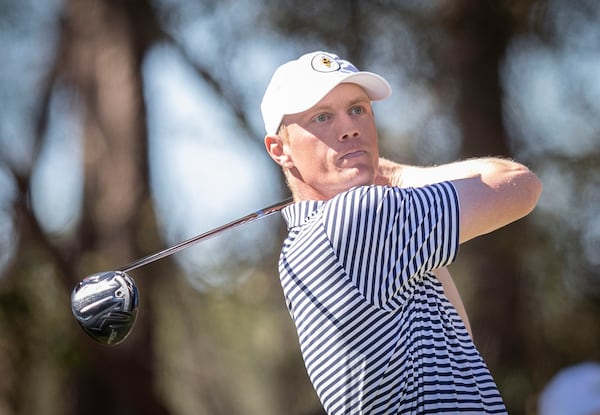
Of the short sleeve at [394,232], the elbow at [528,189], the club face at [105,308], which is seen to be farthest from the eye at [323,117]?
the club face at [105,308]

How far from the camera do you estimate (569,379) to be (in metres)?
1.20

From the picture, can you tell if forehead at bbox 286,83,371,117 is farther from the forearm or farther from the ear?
the forearm

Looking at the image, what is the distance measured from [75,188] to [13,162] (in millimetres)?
457

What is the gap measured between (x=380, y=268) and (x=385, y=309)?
76mm

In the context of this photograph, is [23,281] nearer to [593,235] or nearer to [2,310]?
[2,310]

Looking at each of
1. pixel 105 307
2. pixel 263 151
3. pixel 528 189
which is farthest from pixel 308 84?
pixel 263 151

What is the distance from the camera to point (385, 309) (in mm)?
1769

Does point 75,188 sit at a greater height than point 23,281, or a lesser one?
greater

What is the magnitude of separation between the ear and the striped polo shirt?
0.20 meters

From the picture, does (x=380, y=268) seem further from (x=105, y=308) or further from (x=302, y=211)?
(x=105, y=308)

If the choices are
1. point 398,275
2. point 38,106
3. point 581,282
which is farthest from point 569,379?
point 38,106

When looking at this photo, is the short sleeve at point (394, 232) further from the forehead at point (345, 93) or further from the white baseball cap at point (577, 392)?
the white baseball cap at point (577, 392)

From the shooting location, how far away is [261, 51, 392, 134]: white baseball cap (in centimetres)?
191

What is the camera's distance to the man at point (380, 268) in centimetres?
174
